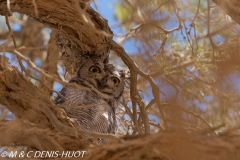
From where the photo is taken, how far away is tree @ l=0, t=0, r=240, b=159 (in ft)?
5.29

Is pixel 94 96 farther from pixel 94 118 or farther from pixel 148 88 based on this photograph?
pixel 148 88

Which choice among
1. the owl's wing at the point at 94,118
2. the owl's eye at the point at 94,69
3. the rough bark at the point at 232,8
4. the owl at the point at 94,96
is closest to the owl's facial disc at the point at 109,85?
the owl at the point at 94,96

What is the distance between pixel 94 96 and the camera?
134 inches

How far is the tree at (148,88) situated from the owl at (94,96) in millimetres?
138

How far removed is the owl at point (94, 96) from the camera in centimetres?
324

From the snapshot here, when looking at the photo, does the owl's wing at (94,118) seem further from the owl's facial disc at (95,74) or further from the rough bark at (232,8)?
the rough bark at (232,8)

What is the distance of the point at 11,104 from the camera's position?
2426 millimetres

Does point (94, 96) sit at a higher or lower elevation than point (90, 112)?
higher

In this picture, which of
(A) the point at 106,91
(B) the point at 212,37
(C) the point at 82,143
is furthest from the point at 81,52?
(C) the point at 82,143

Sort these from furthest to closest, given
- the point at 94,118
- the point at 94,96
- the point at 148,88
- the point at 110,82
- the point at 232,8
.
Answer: the point at 110,82, the point at 148,88, the point at 94,96, the point at 94,118, the point at 232,8

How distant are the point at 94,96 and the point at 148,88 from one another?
0.47 m

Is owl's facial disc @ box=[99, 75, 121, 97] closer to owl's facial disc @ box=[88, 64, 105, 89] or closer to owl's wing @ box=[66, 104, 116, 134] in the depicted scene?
owl's facial disc @ box=[88, 64, 105, 89]

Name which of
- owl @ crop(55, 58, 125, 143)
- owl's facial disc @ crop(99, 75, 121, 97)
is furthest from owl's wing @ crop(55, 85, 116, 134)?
owl's facial disc @ crop(99, 75, 121, 97)

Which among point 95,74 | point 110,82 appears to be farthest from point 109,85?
point 95,74
